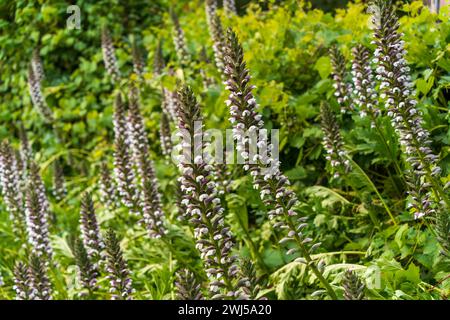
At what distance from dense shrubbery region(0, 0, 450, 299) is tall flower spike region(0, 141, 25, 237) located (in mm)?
13

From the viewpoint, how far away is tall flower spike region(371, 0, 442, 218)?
12.8 ft

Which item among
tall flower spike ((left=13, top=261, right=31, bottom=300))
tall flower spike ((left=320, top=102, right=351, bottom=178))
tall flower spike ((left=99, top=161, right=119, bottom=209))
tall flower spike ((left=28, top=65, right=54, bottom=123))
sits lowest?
tall flower spike ((left=13, top=261, right=31, bottom=300))

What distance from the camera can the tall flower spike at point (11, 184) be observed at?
619 cm

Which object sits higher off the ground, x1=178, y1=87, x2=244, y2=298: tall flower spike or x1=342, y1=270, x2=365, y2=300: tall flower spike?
x1=178, y1=87, x2=244, y2=298: tall flower spike

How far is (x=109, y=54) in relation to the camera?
8.32m

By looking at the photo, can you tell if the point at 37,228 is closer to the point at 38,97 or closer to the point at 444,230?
the point at 444,230

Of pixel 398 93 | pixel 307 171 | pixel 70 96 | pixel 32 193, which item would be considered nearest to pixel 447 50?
pixel 398 93

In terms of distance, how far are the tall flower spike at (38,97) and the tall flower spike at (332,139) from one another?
213 inches

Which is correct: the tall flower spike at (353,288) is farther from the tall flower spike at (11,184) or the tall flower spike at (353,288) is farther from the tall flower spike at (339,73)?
the tall flower spike at (11,184)

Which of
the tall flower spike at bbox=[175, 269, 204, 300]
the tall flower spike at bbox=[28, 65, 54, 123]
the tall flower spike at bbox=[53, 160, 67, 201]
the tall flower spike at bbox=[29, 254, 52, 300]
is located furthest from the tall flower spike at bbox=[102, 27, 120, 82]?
the tall flower spike at bbox=[175, 269, 204, 300]

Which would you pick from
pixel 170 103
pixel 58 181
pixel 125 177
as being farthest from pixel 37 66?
pixel 125 177

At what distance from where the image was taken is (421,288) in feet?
13.0

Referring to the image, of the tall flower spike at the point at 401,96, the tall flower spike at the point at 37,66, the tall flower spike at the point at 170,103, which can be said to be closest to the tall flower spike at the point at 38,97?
the tall flower spike at the point at 37,66

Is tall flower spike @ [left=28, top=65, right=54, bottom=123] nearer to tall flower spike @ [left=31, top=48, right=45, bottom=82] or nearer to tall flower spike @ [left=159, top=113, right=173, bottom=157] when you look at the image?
tall flower spike @ [left=31, top=48, right=45, bottom=82]
